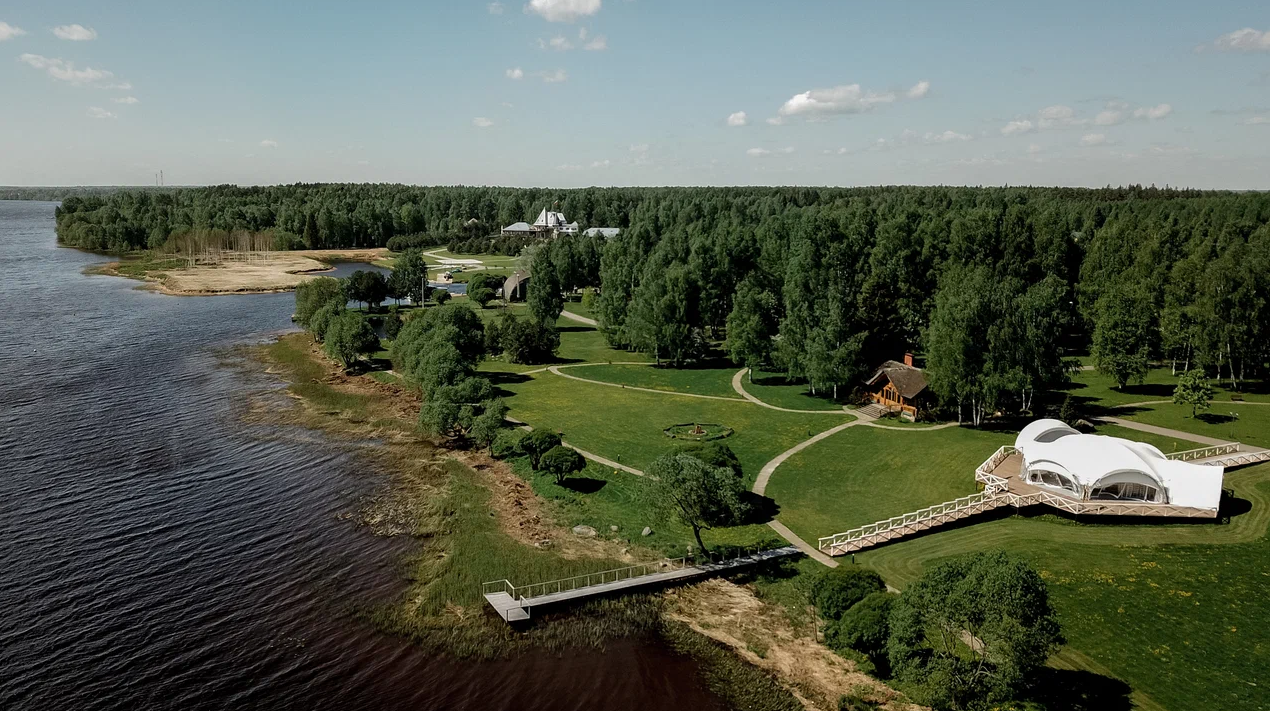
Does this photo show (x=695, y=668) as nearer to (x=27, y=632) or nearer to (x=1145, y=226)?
(x=27, y=632)

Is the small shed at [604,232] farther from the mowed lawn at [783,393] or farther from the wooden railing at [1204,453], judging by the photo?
the wooden railing at [1204,453]

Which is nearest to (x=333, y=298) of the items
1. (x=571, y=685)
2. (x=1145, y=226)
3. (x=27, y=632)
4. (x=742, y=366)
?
(x=742, y=366)

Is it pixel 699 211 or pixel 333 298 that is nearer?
pixel 333 298

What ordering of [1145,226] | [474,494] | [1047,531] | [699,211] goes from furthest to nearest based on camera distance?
[699,211] < [1145,226] < [474,494] < [1047,531]

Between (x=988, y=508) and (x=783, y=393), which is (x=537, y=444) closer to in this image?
(x=783, y=393)

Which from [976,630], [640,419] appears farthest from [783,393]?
[976,630]

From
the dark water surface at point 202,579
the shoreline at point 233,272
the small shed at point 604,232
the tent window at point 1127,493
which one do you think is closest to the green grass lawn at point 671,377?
→ the dark water surface at point 202,579
